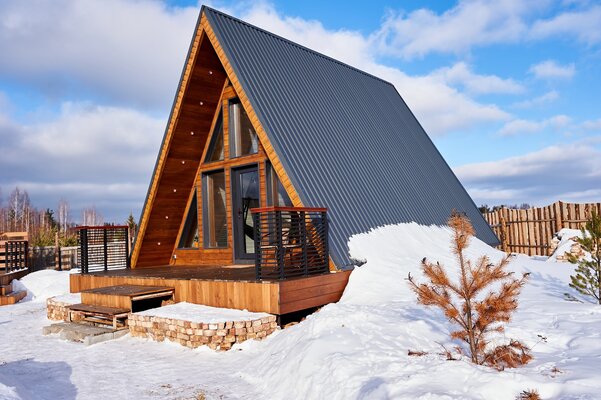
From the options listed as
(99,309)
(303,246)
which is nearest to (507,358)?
(303,246)

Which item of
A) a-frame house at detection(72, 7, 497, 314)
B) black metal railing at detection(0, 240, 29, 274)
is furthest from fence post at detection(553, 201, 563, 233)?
black metal railing at detection(0, 240, 29, 274)

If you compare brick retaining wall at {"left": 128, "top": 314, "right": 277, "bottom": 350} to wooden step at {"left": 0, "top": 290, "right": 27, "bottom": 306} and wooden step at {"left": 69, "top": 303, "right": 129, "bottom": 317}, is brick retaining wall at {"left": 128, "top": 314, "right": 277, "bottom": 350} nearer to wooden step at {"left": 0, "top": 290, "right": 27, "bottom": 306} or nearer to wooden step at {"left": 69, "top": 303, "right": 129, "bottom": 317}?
wooden step at {"left": 69, "top": 303, "right": 129, "bottom": 317}

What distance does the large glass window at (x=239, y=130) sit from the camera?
10922 millimetres

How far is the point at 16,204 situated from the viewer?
54.2 m

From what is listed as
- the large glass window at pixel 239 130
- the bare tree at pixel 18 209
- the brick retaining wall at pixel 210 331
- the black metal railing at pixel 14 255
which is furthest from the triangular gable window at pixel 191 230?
the bare tree at pixel 18 209

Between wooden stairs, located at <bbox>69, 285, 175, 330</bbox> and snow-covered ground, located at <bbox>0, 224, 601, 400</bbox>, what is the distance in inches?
26.7

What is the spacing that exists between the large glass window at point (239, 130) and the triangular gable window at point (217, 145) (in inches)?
17.0

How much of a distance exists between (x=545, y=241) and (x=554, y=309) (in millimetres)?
10373

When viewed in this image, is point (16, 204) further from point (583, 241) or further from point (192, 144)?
point (583, 241)

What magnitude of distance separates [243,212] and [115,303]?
349 centimetres

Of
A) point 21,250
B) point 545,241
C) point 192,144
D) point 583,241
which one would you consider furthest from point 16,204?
point 583,241

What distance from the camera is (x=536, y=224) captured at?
16.3 meters

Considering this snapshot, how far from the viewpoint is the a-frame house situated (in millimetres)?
8078

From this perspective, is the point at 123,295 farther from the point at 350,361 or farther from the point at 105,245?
the point at 350,361
